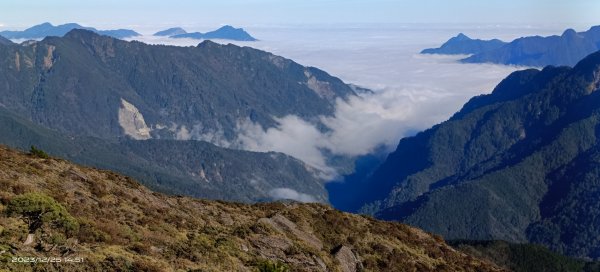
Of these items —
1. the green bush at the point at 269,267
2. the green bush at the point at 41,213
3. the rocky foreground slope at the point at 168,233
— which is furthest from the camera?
the green bush at the point at 269,267

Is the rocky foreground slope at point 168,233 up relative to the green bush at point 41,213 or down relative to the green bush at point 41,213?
down

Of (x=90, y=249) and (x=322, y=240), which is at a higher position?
(x=90, y=249)

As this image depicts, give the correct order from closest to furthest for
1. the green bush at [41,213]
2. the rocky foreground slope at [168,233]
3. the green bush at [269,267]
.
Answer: the rocky foreground slope at [168,233], the green bush at [41,213], the green bush at [269,267]

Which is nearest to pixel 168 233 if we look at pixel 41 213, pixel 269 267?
pixel 269 267

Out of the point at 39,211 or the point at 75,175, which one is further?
the point at 75,175

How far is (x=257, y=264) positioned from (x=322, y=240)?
21.3 meters

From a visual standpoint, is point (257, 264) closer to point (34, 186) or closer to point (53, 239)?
point (53, 239)

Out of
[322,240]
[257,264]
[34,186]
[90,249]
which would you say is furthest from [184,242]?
[322,240]

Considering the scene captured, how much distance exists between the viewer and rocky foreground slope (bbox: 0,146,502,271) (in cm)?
4628

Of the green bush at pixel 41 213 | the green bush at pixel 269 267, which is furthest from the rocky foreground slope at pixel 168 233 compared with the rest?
the green bush at pixel 269 267

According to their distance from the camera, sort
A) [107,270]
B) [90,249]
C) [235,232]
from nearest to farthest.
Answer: [107,270]
[90,249]
[235,232]

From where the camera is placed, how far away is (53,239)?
4625cm

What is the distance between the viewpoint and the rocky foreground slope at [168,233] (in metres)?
46.3

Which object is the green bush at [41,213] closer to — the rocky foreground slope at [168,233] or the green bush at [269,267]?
the rocky foreground slope at [168,233]
